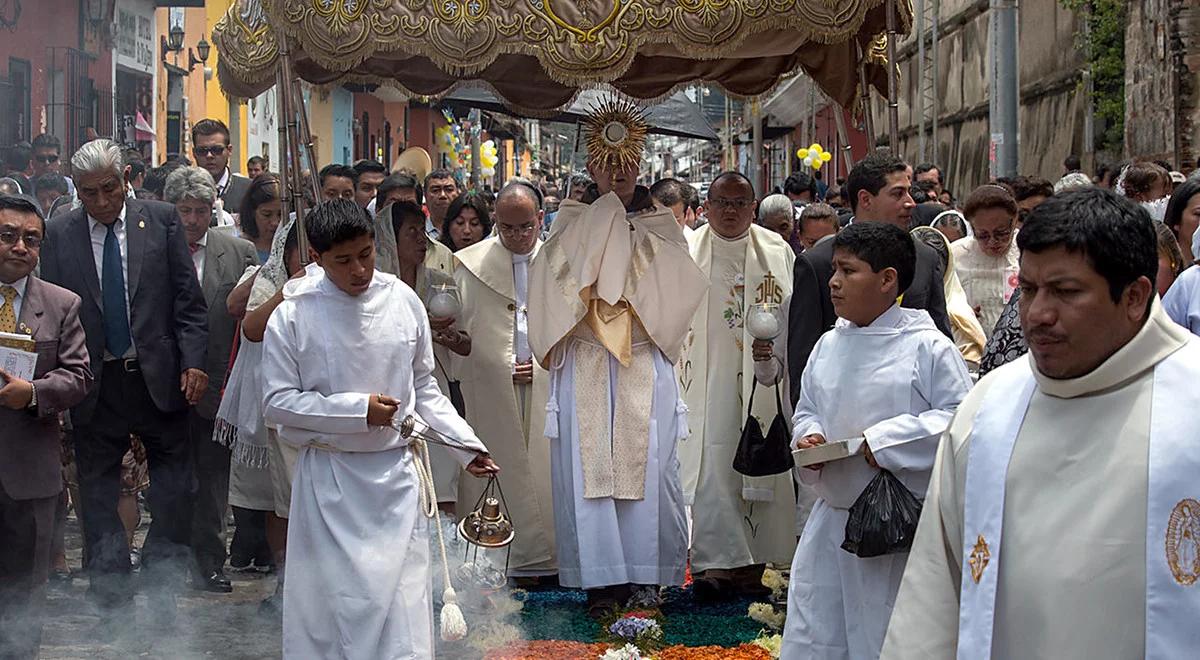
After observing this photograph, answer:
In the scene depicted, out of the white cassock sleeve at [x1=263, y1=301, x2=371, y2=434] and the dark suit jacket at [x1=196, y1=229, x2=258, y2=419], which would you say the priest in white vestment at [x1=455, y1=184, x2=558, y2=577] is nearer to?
the dark suit jacket at [x1=196, y1=229, x2=258, y2=419]

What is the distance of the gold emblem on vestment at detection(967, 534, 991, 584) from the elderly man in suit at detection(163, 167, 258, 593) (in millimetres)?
4984

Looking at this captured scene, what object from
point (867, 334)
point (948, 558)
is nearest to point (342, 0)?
point (867, 334)

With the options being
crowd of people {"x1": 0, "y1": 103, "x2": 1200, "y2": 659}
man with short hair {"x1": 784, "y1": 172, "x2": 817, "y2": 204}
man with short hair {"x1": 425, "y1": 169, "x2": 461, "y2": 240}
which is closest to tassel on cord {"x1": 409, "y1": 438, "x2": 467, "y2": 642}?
crowd of people {"x1": 0, "y1": 103, "x2": 1200, "y2": 659}

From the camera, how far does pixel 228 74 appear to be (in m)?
7.92

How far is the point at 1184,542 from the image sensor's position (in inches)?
105

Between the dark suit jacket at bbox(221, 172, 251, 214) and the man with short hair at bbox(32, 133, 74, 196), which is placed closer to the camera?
the dark suit jacket at bbox(221, 172, 251, 214)

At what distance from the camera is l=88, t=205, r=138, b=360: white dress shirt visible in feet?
22.2

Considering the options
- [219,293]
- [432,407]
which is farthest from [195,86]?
[432,407]

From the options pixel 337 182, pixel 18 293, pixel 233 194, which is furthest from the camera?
pixel 233 194

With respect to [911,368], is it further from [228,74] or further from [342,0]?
[228,74]

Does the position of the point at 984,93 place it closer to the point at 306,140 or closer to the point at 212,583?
the point at 306,140

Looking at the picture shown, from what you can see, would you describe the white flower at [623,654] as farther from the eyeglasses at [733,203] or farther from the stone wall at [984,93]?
the stone wall at [984,93]

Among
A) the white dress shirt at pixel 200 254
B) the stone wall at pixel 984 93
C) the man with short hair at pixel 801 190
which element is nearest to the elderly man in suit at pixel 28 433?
the white dress shirt at pixel 200 254

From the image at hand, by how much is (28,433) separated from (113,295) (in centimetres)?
127
